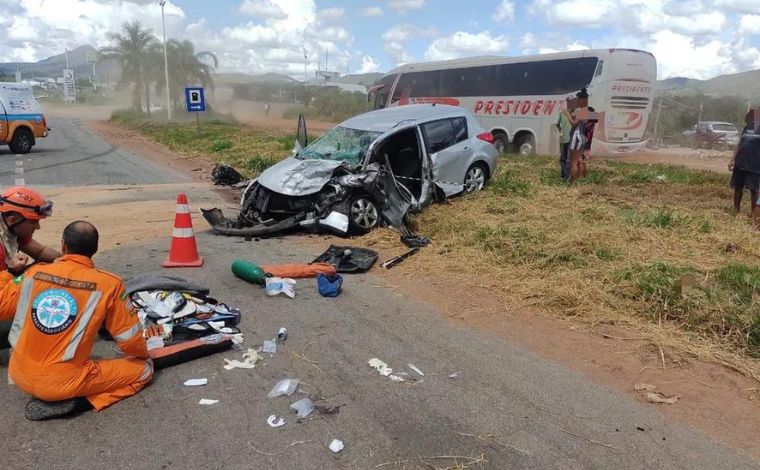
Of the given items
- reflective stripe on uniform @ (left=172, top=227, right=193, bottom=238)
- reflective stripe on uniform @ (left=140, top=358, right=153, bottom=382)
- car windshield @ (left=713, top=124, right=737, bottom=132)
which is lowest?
reflective stripe on uniform @ (left=140, top=358, right=153, bottom=382)

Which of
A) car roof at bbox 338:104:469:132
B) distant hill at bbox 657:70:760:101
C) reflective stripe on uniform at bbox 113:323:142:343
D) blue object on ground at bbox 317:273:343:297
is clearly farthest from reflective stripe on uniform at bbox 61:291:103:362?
distant hill at bbox 657:70:760:101

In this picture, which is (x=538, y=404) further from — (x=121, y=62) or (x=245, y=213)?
(x=121, y=62)

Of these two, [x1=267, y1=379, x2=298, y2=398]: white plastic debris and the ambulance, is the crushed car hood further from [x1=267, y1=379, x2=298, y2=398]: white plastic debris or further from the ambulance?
the ambulance

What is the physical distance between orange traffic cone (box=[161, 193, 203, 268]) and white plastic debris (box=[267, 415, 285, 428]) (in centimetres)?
328

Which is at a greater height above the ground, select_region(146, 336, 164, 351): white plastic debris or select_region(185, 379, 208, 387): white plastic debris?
select_region(146, 336, 164, 351): white plastic debris

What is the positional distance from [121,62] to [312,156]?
39.7 m

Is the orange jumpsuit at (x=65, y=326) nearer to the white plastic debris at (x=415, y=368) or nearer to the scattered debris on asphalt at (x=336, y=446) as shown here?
the scattered debris on asphalt at (x=336, y=446)

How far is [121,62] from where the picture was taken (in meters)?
41.6

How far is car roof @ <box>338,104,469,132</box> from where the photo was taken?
28.1 ft

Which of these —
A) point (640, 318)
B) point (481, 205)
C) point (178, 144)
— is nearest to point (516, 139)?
point (481, 205)

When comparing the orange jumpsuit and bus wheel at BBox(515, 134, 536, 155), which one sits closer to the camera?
the orange jumpsuit

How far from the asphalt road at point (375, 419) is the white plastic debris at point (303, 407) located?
0.05 meters

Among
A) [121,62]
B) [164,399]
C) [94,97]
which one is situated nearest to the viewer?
[164,399]

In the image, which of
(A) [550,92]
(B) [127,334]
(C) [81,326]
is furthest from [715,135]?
(C) [81,326]
